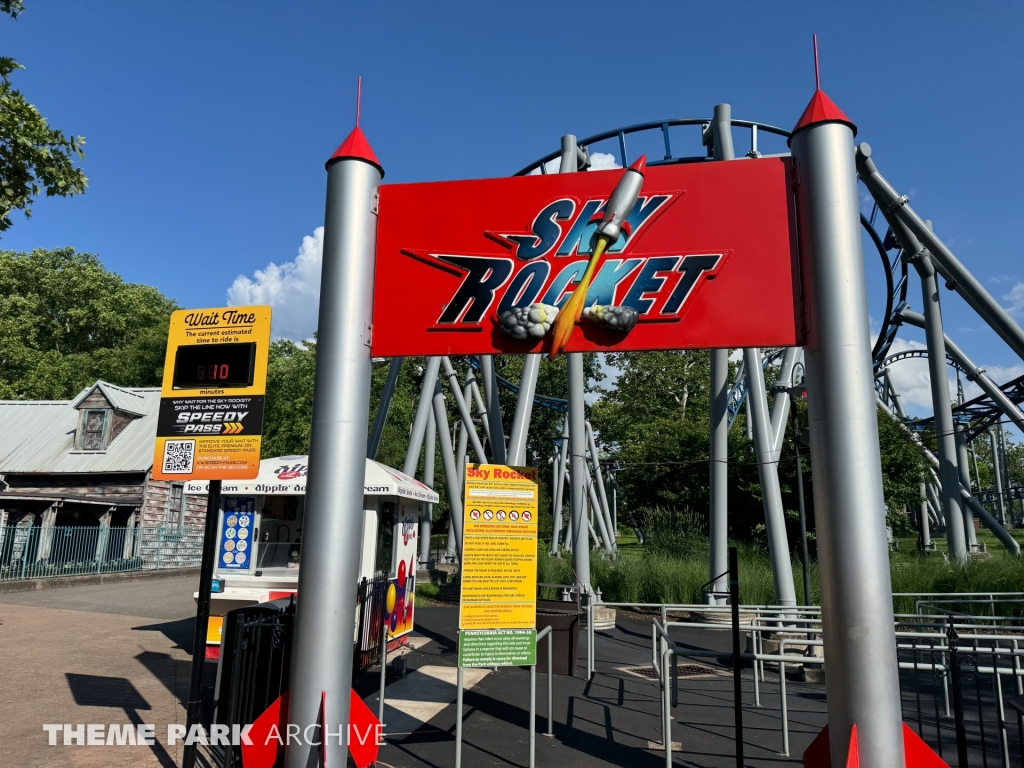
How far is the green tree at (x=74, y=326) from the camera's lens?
39.7 metres

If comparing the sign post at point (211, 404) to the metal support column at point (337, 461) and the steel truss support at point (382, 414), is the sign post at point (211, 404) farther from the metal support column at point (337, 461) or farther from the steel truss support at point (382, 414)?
the steel truss support at point (382, 414)

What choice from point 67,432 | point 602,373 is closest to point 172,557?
point 67,432

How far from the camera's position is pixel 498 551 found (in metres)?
6.36

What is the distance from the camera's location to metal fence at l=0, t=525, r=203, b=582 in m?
19.8

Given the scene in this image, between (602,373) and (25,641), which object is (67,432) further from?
(602,373)

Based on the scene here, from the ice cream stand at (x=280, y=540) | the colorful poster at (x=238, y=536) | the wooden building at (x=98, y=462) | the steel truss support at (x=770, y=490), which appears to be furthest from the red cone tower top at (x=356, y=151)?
the wooden building at (x=98, y=462)

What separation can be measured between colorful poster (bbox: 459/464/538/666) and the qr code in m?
2.29

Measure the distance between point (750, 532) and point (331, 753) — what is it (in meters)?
25.8

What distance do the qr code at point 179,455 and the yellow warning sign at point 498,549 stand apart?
2284 millimetres

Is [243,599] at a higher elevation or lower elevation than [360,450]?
lower

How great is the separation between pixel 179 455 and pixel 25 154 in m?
6.05

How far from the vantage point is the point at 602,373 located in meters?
56.5

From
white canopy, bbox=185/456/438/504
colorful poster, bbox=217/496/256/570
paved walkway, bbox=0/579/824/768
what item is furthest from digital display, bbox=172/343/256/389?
colorful poster, bbox=217/496/256/570

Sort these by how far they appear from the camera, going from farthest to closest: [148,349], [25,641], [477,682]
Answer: [148,349]
[25,641]
[477,682]
